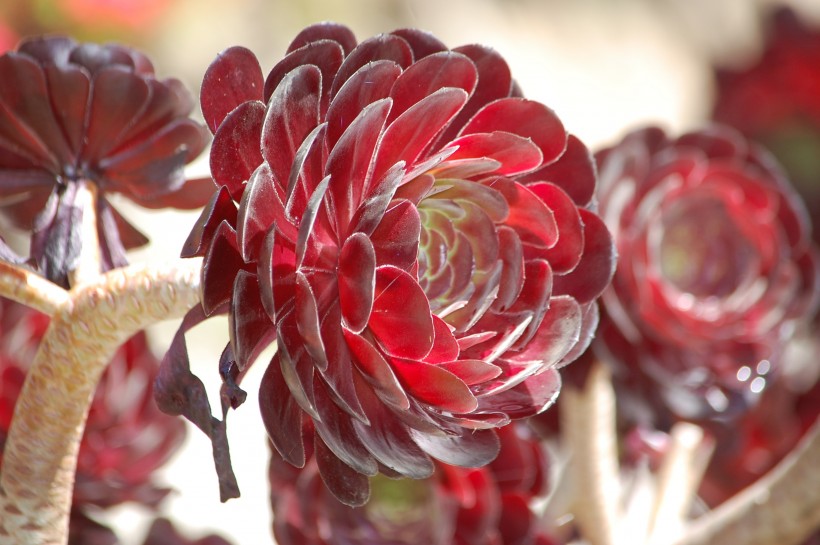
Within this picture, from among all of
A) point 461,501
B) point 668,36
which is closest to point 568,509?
point 461,501

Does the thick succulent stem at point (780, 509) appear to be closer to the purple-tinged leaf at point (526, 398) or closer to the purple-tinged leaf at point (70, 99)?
the purple-tinged leaf at point (526, 398)

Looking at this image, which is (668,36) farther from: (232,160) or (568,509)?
(232,160)

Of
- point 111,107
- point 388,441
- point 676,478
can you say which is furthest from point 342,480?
point 676,478

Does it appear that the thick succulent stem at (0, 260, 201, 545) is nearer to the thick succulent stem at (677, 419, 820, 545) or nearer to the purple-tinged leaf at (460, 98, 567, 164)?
the purple-tinged leaf at (460, 98, 567, 164)

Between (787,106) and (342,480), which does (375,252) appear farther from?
(787,106)

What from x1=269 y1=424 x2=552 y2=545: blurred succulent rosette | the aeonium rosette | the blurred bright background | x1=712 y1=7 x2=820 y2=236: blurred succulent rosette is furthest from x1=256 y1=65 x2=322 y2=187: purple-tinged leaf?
x1=712 y1=7 x2=820 y2=236: blurred succulent rosette

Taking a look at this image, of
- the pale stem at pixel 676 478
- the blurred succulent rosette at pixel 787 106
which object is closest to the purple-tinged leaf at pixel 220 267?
the pale stem at pixel 676 478
